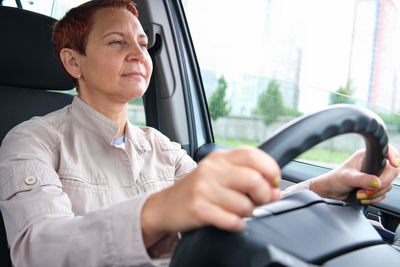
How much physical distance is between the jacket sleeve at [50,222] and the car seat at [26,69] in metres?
0.39

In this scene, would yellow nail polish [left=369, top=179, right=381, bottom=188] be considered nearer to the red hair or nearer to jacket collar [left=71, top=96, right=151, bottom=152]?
jacket collar [left=71, top=96, right=151, bottom=152]

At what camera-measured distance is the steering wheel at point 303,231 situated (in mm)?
433

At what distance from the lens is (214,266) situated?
44 centimetres

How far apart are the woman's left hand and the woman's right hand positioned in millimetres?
364

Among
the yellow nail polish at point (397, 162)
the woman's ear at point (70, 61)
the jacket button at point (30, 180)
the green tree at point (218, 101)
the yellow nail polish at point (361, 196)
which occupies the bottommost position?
the green tree at point (218, 101)

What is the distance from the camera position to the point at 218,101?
7.49 ft

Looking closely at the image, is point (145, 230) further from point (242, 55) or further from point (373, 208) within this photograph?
point (242, 55)

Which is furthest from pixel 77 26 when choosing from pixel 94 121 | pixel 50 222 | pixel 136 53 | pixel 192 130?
pixel 192 130

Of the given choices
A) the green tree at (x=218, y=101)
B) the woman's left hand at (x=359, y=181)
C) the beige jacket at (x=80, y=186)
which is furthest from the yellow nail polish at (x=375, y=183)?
the green tree at (x=218, y=101)

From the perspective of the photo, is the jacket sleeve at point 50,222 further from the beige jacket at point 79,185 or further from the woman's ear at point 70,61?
the woman's ear at point 70,61

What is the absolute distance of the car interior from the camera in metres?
0.44

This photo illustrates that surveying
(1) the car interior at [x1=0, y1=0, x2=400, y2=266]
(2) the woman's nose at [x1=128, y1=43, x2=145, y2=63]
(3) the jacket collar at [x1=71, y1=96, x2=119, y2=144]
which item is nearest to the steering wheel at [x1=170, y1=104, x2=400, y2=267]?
(1) the car interior at [x1=0, y1=0, x2=400, y2=266]

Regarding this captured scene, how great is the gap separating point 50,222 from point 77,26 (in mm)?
797

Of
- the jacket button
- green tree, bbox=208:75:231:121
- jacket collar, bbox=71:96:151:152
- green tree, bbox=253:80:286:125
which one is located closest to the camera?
the jacket button
